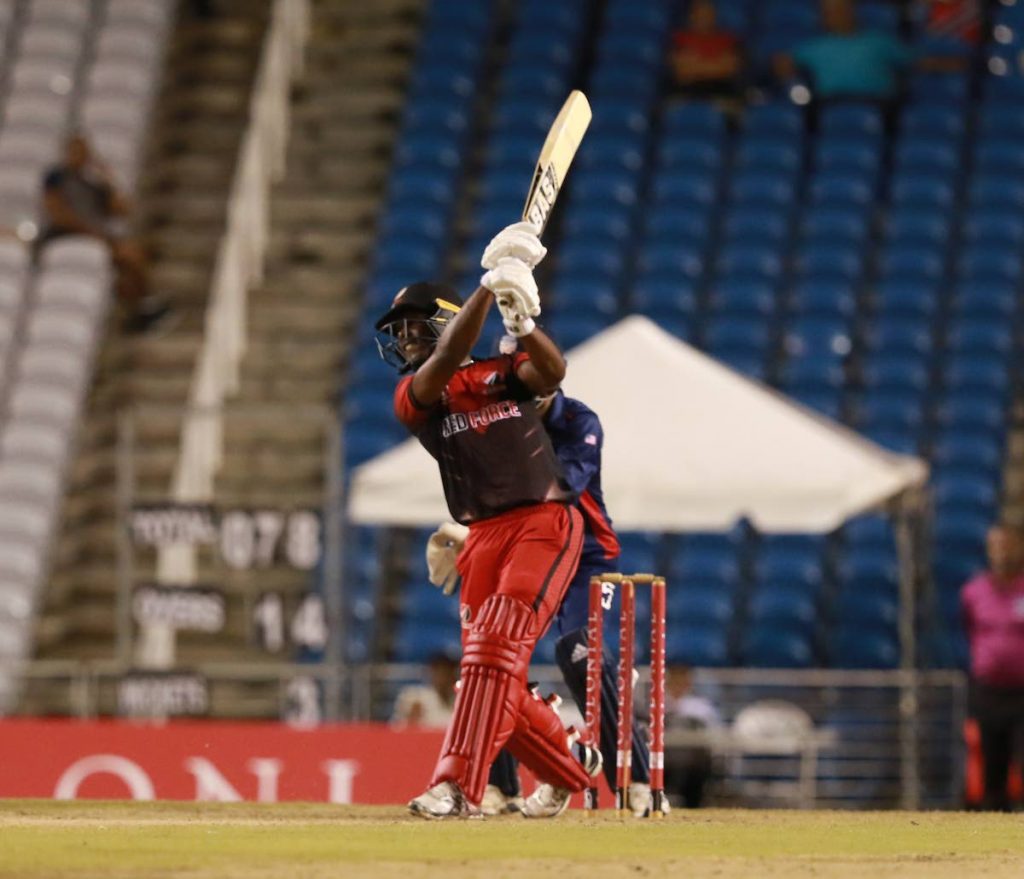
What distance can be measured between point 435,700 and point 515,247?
6.48 m

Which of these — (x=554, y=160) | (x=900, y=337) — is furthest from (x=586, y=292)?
(x=554, y=160)

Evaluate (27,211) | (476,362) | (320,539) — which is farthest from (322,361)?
(476,362)

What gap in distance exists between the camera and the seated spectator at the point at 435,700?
Answer: 12859 mm

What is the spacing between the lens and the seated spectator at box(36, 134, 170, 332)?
1677 centimetres

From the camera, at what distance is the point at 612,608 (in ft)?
28.8

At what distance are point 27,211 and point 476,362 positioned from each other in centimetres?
1109

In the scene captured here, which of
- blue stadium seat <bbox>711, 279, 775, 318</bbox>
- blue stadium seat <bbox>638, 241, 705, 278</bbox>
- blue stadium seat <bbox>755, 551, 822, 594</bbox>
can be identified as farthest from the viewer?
blue stadium seat <bbox>638, 241, 705, 278</bbox>

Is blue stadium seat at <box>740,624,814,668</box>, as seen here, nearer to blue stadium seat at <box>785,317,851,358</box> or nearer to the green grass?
blue stadium seat at <box>785,317,851,358</box>

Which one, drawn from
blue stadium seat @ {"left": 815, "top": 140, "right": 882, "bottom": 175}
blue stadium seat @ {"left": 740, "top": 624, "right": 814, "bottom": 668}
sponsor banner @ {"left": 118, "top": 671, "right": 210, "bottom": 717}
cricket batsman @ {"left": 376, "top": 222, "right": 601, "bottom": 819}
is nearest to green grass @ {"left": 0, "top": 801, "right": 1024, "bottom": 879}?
cricket batsman @ {"left": 376, "top": 222, "right": 601, "bottom": 819}

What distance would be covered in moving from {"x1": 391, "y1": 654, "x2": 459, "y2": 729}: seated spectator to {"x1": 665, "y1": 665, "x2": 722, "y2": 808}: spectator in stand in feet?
4.01

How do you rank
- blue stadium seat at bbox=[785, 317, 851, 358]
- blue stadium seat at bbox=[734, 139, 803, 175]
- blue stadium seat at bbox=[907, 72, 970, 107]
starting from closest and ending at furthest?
blue stadium seat at bbox=[785, 317, 851, 358] < blue stadium seat at bbox=[734, 139, 803, 175] < blue stadium seat at bbox=[907, 72, 970, 107]

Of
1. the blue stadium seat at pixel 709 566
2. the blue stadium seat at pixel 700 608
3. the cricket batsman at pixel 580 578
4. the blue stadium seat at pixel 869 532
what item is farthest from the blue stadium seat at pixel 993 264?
the cricket batsman at pixel 580 578

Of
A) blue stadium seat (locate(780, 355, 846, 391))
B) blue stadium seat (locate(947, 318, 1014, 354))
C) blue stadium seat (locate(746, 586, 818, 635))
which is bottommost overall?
blue stadium seat (locate(746, 586, 818, 635))

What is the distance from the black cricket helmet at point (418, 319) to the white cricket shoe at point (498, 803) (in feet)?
5.57
